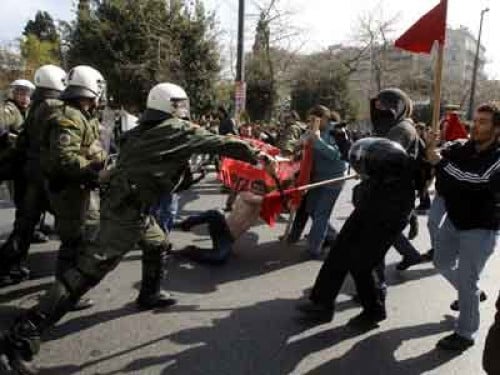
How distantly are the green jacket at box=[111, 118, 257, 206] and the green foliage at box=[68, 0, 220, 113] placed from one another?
46.9 ft

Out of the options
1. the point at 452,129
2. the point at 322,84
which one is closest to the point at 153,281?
the point at 452,129

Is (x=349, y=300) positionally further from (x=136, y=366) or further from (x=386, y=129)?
(x=136, y=366)

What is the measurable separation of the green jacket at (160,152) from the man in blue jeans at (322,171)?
2015 millimetres

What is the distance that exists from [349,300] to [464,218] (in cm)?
139

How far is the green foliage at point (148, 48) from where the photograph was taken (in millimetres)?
17453

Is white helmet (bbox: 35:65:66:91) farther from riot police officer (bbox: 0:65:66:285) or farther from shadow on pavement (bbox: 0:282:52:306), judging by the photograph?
shadow on pavement (bbox: 0:282:52:306)

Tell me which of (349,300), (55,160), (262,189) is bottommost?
(349,300)

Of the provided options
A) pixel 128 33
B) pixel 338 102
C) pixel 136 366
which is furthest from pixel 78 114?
pixel 338 102

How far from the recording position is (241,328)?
3551 mm

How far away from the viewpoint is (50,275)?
4480 mm

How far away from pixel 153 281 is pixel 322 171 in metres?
2.30

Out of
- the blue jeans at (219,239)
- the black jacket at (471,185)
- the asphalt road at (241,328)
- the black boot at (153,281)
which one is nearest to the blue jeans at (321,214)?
the asphalt road at (241,328)

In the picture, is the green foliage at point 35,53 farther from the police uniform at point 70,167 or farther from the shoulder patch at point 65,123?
the shoulder patch at point 65,123

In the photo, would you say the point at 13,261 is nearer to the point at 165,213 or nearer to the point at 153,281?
the point at 153,281
